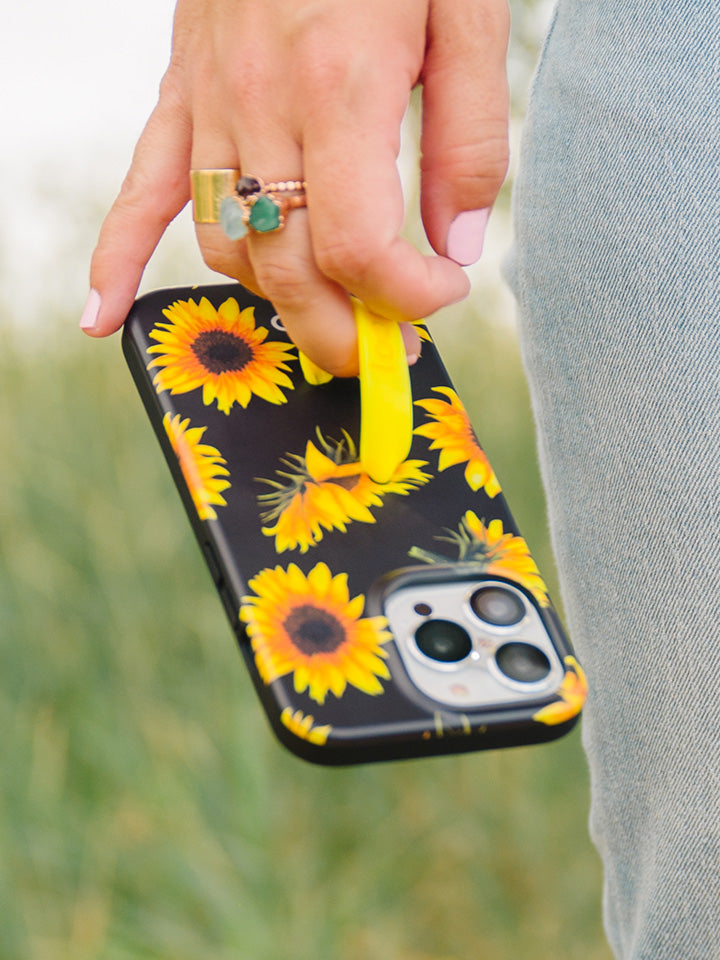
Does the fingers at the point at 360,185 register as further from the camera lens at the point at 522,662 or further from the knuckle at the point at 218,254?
the camera lens at the point at 522,662

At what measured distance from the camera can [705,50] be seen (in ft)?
1.84

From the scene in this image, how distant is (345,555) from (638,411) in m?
0.20

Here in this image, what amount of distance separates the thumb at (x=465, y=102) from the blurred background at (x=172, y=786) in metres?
0.97

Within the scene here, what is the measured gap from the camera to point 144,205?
27.1 inches

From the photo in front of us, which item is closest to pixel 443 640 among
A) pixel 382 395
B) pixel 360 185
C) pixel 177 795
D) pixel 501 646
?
pixel 501 646

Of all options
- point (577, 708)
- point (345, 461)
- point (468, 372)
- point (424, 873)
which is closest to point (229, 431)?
point (345, 461)

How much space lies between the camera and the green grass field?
50.7 inches

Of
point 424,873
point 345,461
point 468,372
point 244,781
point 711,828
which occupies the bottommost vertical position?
point 424,873

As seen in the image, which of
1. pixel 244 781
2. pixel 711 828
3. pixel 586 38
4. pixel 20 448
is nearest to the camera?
pixel 711 828

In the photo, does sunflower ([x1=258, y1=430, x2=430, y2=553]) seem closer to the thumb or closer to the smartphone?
the smartphone

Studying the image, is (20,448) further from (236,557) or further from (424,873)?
(236,557)

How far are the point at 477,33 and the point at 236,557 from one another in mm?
346

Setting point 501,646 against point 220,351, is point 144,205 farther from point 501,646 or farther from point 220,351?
point 501,646

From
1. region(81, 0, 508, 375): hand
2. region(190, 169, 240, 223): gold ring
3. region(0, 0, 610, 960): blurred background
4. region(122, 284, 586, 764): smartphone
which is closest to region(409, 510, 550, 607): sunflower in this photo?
region(122, 284, 586, 764): smartphone
